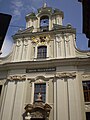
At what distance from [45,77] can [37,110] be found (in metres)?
3.04

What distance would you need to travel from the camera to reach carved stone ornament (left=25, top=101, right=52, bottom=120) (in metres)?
15.7

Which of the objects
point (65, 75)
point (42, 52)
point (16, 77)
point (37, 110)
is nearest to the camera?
point (37, 110)

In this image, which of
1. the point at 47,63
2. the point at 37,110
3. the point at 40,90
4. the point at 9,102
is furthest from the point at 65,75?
the point at 9,102

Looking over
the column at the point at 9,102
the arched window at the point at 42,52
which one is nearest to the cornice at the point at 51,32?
the arched window at the point at 42,52

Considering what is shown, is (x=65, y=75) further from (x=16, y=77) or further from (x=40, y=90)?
(x=16, y=77)

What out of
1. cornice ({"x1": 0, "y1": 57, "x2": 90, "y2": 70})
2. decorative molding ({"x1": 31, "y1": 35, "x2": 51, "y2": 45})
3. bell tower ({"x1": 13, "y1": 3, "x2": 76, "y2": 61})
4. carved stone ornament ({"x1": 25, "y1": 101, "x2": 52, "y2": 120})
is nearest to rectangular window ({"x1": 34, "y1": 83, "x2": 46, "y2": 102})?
carved stone ornament ({"x1": 25, "y1": 101, "x2": 52, "y2": 120})

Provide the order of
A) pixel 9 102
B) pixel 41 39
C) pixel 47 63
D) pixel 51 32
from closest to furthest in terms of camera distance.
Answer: pixel 9 102 → pixel 47 63 → pixel 41 39 → pixel 51 32

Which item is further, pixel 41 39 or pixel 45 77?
pixel 41 39

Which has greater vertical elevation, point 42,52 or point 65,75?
point 42,52

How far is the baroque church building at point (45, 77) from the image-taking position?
15836mm

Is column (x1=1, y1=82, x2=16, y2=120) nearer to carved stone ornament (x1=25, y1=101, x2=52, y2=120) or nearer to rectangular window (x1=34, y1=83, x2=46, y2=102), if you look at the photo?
carved stone ornament (x1=25, y1=101, x2=52, y2=120)

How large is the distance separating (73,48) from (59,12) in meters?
5.79

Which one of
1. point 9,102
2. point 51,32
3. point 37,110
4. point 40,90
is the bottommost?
point 37,110

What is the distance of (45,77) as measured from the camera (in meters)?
17.7
